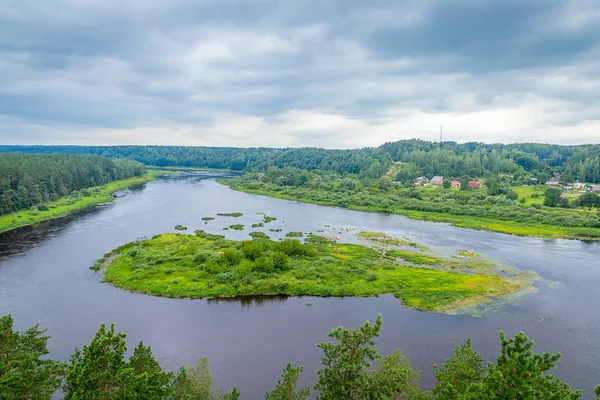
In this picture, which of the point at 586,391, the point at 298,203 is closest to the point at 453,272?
the point at 586,391

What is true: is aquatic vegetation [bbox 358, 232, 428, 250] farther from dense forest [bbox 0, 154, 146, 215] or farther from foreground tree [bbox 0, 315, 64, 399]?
dense forest [bbox 0, 154, 146, 215]

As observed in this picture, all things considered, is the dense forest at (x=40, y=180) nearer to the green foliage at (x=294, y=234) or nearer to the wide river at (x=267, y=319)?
the wide river at (x=267, y=319)

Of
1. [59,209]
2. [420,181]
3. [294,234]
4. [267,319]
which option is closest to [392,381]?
[267,319]

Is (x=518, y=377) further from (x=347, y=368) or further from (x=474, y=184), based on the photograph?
(x=474, y=184)

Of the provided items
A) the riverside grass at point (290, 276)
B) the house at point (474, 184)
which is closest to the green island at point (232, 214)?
the riverside grass at point (290, 276)

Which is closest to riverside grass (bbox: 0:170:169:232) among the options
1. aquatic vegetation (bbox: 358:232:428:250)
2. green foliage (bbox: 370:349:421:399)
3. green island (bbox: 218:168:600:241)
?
green island (bbox: 218:168:600:241)

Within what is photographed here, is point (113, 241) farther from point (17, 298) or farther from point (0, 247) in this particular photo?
point (17, 298)
